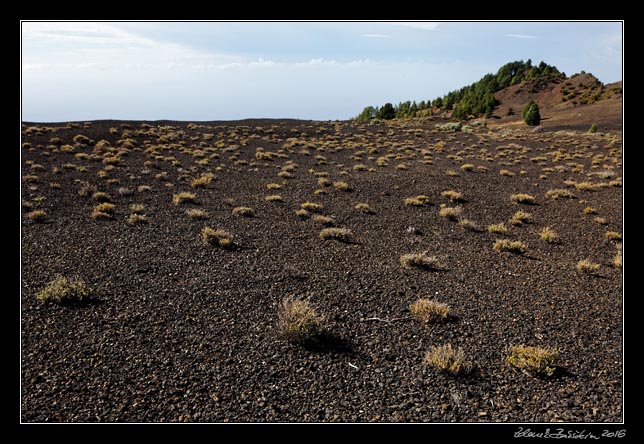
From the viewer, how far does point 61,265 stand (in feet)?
30.6

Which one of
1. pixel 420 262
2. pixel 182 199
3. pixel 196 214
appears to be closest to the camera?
pixel 420 262

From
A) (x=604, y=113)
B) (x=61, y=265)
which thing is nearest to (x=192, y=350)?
(x=61, y=265)

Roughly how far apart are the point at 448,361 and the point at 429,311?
61.1 inches

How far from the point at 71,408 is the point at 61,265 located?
5.81 meters

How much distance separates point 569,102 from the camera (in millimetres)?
69938

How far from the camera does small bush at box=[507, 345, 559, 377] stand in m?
5.69

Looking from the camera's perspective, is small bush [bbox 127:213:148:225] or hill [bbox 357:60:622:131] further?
hill [bbox 357:60:622:131]

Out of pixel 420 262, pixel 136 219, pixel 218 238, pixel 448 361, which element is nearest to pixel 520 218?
pixel 420 262

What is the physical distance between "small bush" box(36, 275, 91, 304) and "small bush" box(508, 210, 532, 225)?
571 inches

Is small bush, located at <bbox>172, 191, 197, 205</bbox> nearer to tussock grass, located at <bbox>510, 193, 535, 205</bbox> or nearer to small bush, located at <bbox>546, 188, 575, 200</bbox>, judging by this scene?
tussock grass, located at <bbox>510, 193, 535, 205</bbox>

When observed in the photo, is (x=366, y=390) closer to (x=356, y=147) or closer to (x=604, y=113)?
(x=356, y=147)

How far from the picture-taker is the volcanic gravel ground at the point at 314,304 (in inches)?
201

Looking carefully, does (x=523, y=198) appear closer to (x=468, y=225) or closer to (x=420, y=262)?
(x=468, y=225)

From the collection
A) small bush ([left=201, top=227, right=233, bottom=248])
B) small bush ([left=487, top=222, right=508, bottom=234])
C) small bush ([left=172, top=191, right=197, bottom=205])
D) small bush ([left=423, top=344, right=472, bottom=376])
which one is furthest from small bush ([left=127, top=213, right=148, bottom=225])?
small bush ([left=487, top=222, right=508, bottom=234])
